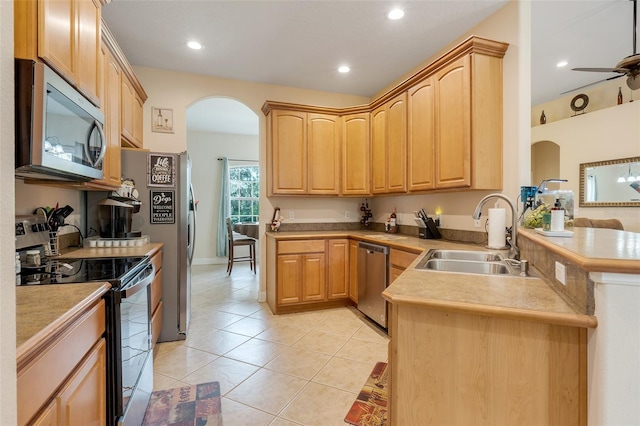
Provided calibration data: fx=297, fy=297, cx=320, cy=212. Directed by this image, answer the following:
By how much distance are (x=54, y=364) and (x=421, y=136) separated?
3025 millimetres

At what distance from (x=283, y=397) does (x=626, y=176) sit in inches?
210

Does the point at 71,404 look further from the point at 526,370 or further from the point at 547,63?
the point at 547,63

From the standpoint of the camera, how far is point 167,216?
287 centimetres

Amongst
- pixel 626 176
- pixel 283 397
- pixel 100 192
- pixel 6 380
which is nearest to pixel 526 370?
pixel 6 380

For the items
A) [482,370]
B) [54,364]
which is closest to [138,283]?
[54,364]

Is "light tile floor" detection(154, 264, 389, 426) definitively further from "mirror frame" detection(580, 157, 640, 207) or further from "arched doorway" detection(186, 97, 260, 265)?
"mirror frame" detection(580, 157, 640, 207)

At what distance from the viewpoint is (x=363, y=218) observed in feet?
14.5

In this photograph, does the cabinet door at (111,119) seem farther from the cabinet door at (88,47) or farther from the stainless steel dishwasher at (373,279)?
the stainless steel dishwasher at (373,279)

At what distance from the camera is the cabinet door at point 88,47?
63.6 inches

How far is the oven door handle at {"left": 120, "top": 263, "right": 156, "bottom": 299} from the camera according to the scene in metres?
1.43

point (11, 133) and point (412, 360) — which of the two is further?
point (412, 360)

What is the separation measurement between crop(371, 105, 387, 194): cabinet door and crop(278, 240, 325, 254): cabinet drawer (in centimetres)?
100

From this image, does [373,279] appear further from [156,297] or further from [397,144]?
[156,297]

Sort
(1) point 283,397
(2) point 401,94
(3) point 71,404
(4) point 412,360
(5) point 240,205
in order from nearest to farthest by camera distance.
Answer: (3) point 71,404
(4) point 412,360
(1) point 283,397
(2) point 401,94
(5) point 240,205
